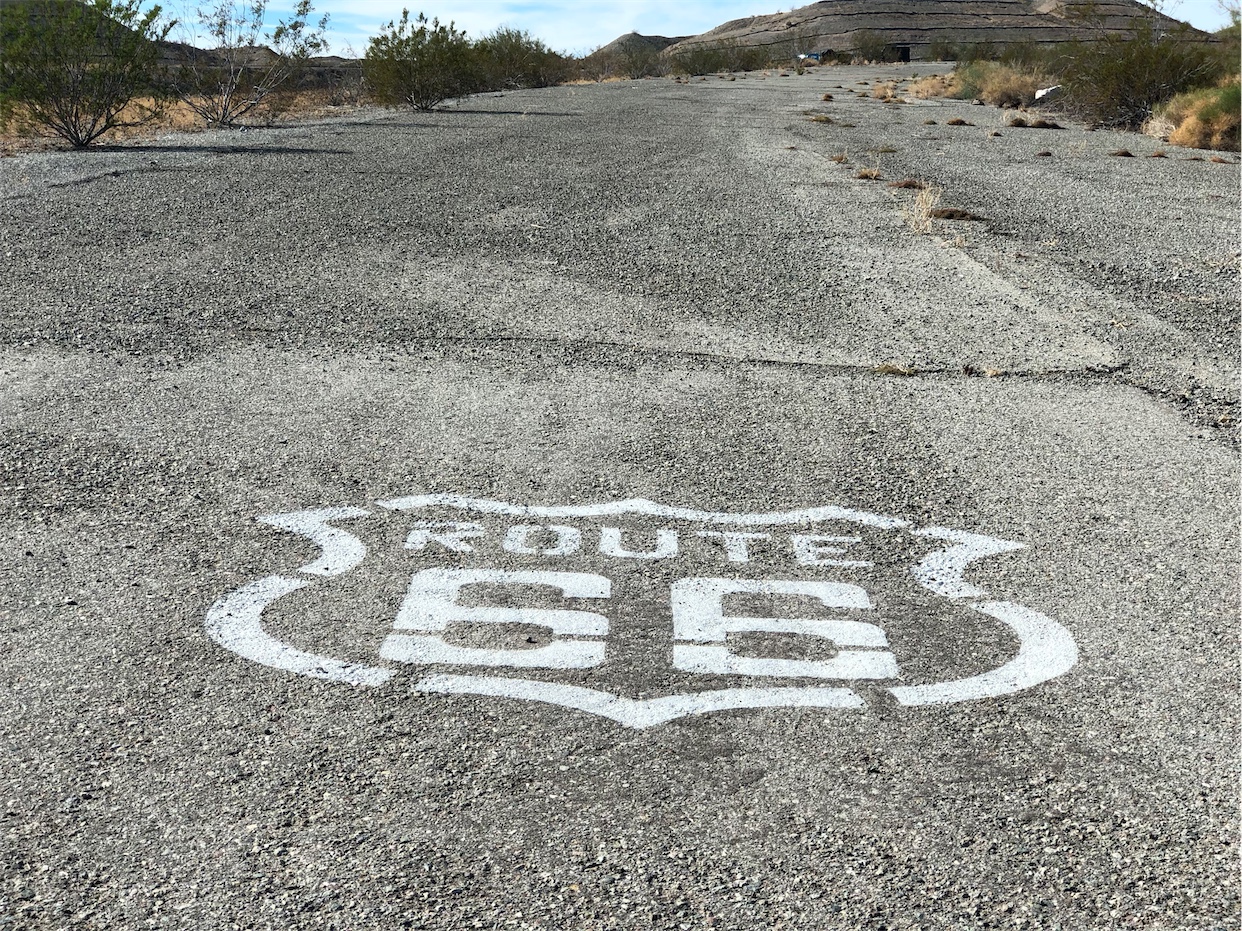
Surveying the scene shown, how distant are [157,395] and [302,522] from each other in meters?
1.87

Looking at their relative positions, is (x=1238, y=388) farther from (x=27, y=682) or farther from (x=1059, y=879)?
(x=27, y=682)

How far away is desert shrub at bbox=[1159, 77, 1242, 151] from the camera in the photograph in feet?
57.4

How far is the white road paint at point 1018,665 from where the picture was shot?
3127 mm

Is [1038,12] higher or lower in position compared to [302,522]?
higher

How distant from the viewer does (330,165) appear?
45.0 ft

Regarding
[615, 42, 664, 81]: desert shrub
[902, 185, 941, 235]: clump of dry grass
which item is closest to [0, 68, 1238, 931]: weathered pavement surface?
[902, 185, 941, 235]: clump of dry grass

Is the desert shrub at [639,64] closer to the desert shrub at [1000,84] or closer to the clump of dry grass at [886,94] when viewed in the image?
the clump of dry grass at [886,94]

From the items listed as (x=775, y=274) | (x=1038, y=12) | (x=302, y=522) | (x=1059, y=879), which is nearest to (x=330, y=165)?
(x=775, y=274)

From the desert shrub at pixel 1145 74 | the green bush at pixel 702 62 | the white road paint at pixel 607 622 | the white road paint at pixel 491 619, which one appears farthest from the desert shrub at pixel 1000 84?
the white road paint at pixel 491 619

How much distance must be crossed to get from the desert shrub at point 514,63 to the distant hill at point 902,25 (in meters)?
25.9

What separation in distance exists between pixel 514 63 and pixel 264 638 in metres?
37.8

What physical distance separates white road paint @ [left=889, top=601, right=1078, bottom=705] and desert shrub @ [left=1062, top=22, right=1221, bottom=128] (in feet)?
65.3

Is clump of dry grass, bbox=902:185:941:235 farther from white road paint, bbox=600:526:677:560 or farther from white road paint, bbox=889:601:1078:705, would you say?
white road paint, bbox=889:601:1078:705

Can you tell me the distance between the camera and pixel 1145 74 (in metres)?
21.0
